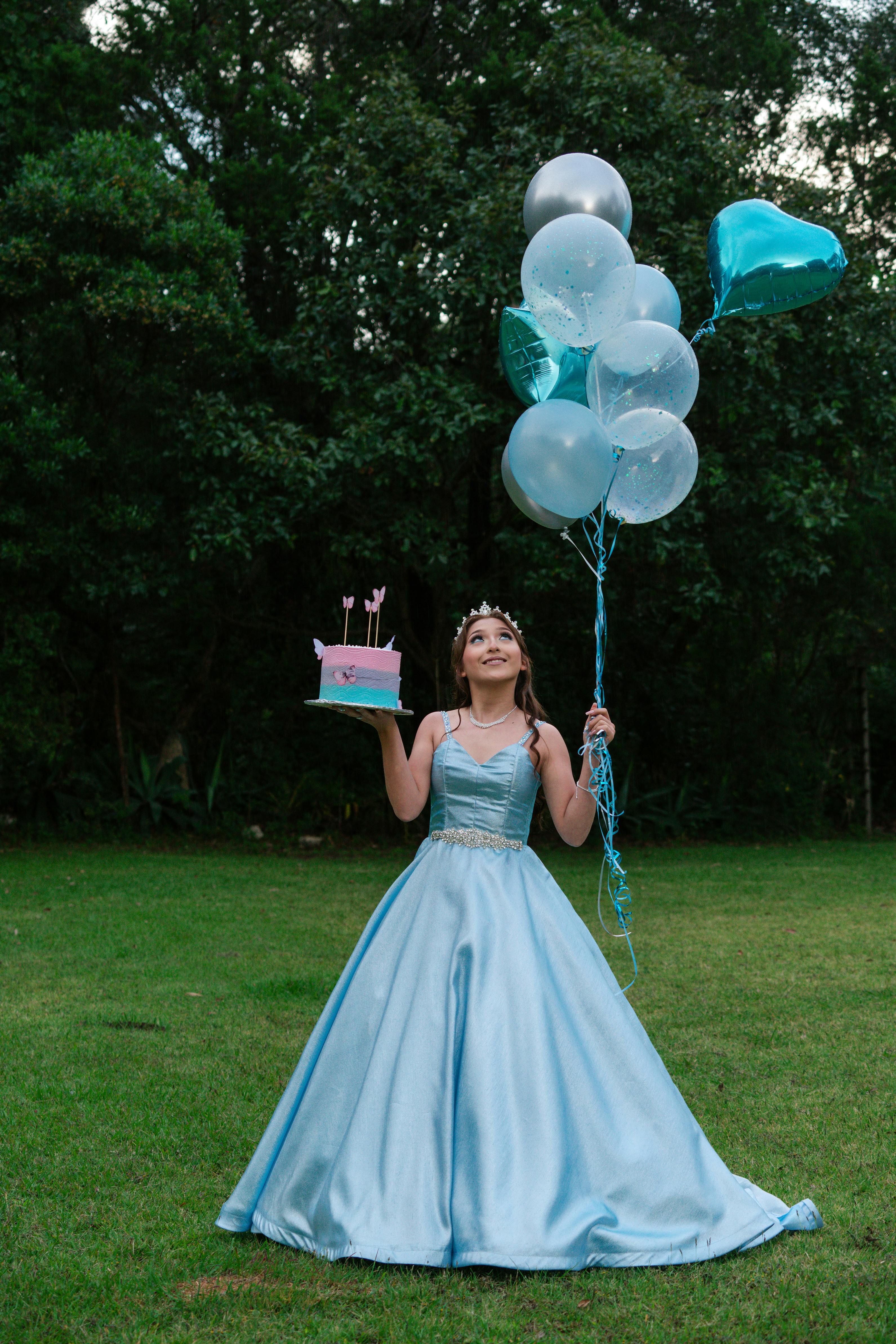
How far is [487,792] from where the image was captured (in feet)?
11.4

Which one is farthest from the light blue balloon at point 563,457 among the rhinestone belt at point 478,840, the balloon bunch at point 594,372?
the rhinestone belt at point 478,840

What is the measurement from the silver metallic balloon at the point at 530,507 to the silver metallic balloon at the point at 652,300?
0.59 meters

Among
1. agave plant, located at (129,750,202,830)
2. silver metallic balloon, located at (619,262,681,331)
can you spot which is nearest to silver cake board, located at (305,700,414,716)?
silver metallic balloon, located at (619,262,681,331)

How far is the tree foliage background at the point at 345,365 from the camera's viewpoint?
10055mm

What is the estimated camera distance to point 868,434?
11047 millimetres

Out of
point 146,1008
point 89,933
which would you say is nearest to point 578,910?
point 89,933

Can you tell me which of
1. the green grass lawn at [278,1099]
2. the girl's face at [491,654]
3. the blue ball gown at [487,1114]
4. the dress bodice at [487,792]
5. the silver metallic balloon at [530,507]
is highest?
the silver metallic balloon at [530,507]

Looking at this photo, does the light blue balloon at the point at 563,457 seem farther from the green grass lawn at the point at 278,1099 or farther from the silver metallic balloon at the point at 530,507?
the green grass lawn at the point at 278,1099

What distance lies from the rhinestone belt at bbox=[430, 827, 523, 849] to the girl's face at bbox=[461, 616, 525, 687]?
43 centimetres

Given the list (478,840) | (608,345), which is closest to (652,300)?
(608,345)

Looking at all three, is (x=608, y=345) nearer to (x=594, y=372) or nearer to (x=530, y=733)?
(x=594, y=372)

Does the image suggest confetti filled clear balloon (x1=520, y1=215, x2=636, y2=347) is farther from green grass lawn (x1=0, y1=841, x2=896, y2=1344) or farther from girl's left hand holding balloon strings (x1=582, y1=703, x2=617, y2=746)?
green grass lawn (x1=0, y1=841, x2=896, y2=1344)

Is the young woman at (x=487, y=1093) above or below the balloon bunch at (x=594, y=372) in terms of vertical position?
below

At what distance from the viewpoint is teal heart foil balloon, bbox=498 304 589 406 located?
4.07m
